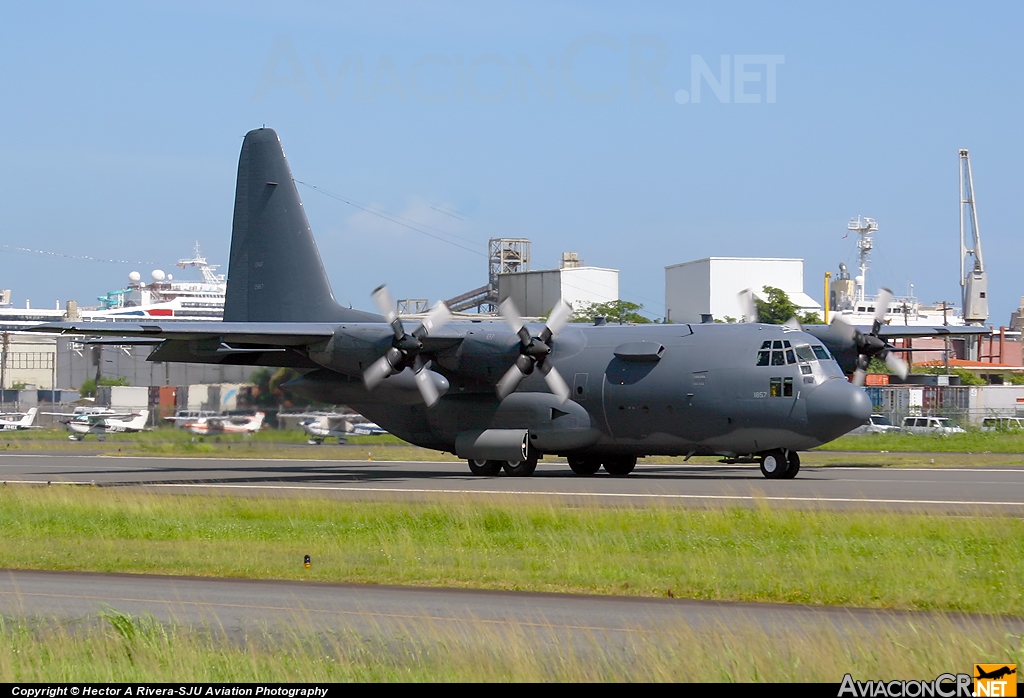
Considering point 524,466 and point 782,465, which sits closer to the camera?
point 782,465

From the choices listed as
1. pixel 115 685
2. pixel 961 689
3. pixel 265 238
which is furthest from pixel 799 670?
pixel 265 238

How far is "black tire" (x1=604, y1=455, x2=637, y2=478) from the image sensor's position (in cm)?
3459

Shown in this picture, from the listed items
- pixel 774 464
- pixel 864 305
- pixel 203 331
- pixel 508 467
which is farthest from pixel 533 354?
pixel 864 305

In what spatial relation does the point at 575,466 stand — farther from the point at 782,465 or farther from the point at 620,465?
the point at 782,465

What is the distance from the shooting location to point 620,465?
34.8 meters

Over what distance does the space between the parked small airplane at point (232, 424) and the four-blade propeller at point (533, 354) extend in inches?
430

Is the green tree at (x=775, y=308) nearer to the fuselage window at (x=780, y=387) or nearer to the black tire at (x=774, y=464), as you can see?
the black tire at (x=774, y=464)

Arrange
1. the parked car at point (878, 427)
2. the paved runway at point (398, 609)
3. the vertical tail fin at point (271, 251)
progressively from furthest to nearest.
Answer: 1. the parked car at point (878, 427)
2. the vertical tail fin at point (271, 251)
3. the paved runway at point (398, 609)

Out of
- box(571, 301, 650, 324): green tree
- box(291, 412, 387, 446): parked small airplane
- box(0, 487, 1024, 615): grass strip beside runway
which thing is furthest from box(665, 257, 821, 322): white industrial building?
box(0, 487, 1024, 615): grass strip beside runway

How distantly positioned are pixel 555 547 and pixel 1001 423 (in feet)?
141

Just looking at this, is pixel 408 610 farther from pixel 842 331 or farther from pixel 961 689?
pixel 842 331

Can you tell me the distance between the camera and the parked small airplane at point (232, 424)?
3931 cm

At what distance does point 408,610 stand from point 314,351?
62.8ft

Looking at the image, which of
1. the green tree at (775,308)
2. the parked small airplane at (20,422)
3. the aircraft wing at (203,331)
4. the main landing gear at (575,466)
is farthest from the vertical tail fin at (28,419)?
the green tree at (775,308)
